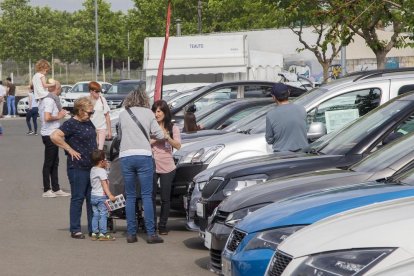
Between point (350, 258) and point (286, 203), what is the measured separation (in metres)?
2.15

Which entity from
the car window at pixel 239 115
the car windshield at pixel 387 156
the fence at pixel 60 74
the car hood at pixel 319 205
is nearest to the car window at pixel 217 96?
the car window at pixel 239 115

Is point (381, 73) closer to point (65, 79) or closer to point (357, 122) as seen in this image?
point (357, 122)

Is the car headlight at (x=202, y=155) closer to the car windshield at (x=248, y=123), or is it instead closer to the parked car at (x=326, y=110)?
the parked car at (x=326, y=110)

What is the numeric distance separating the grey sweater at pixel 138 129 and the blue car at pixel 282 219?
4123 mm

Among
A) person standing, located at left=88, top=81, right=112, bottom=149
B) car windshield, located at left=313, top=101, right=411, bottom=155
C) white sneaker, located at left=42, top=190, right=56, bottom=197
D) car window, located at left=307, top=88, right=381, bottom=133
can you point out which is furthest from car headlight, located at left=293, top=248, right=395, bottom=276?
person standing, located at left=88, top=81, right=112, bottom=149

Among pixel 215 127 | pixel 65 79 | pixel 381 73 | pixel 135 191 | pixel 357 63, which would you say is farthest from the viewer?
pixel 65 79

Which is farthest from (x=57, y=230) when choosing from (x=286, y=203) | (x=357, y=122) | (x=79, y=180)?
(x=286, y=203)

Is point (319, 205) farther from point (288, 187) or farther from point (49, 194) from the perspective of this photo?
point (49, 194)

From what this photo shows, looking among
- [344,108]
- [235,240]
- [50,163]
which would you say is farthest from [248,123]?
[235,240]

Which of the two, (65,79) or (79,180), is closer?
(79,180)

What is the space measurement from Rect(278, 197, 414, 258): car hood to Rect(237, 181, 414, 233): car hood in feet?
2.48

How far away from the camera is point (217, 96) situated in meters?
21.5

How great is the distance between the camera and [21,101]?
168 feet

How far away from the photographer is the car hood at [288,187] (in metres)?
8.61
